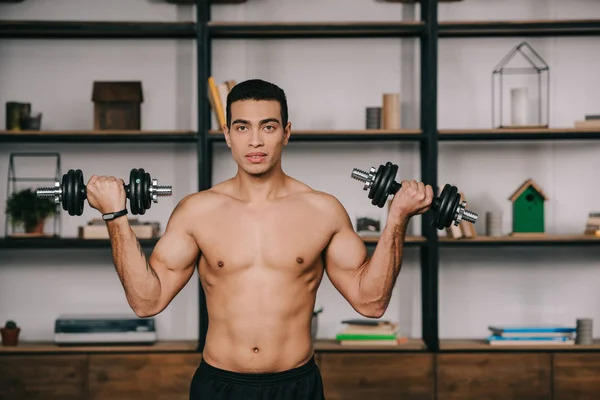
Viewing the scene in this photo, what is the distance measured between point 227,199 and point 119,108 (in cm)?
166

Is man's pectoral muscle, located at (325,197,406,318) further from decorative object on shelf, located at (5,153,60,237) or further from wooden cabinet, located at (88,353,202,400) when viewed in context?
decorative object on shelf, located at (5,153,60,237)

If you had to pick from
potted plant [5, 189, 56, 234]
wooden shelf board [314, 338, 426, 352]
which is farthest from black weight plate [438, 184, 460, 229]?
potted plant [5, 189, 56, 234]

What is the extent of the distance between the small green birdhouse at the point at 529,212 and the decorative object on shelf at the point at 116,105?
6.56 ft

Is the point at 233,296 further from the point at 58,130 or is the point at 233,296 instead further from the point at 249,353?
the point at 58,130

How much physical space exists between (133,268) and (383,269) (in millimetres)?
740

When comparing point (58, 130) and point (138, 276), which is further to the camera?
point (58, 130)

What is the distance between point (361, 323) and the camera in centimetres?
384

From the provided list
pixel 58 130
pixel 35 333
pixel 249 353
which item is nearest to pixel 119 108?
pixel 58 130

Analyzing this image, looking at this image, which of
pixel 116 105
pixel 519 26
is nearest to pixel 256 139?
pixel 116 105

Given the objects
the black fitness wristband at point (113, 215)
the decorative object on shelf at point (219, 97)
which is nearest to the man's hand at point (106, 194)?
the black fitness wristband at point (113, 215)

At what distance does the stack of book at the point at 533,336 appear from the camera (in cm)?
383

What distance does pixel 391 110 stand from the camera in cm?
385

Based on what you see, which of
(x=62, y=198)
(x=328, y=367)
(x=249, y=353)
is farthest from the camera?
(x=328, y=367)

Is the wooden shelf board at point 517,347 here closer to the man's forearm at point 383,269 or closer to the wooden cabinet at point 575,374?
the wooden cabinet at point 575,374
